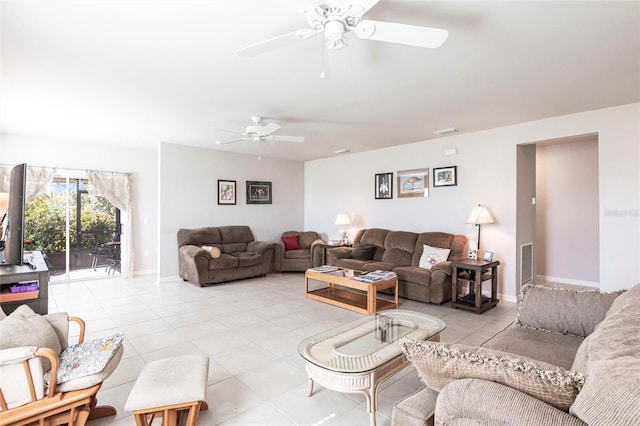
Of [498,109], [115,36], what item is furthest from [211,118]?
[498,109]

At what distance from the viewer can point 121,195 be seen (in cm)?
631

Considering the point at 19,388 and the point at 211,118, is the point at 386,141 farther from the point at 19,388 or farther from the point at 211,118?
the point at 19,388

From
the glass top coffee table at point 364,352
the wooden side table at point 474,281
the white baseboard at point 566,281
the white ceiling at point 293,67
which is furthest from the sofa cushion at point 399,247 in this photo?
the white baseboard at point 566,281

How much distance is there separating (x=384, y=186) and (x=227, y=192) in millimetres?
3247

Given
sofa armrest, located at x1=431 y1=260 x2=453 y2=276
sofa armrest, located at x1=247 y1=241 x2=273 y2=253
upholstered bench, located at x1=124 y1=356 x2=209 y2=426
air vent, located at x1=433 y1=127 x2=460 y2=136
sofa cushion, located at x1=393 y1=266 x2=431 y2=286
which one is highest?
air vent, located at x1=433 y1=127 x2=460 y2=136

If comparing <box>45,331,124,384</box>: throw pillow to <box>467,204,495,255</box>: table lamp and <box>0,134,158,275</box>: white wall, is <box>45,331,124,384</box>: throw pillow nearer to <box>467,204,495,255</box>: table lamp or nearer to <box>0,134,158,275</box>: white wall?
<box>467,204,495,255</box>: table lamp

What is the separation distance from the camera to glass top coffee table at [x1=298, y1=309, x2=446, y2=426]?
1971 mm

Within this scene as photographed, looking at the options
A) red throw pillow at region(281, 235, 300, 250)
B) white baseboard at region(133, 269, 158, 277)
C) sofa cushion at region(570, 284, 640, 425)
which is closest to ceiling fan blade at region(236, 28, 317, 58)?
sofa cushion at region(570, 284, 640, 425)

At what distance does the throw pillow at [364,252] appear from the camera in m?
5.74

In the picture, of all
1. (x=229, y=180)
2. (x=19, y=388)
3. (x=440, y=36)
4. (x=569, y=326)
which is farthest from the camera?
(x=229, y=180)

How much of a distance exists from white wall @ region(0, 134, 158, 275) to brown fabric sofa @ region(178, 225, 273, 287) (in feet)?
3.99

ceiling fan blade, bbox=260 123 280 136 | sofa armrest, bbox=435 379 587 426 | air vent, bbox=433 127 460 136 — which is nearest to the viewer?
sofa armrest, bbox=435 379 587 426

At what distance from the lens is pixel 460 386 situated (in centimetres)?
110

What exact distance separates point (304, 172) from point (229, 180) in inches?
80.9
